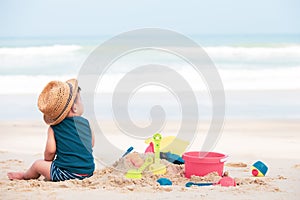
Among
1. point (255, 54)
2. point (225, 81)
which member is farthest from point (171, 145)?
point (255, 54)

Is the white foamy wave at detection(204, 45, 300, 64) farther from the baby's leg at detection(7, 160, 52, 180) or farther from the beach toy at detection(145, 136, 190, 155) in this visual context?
the baby's leg at detection(7, 160, 52, 180)

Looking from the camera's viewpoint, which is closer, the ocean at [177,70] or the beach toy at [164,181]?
the beach toy at [164,181]

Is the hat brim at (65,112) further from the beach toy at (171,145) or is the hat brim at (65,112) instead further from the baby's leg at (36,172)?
the beach toy at (171,145)

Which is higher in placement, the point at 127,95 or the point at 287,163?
the point at 127,95

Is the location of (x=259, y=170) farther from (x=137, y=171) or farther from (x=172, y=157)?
(x=137, y=171)

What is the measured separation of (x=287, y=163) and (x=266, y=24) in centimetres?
1317

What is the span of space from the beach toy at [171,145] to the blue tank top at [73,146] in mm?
521

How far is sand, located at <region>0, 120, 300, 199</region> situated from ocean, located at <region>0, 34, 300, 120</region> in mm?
825

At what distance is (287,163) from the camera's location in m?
3.89

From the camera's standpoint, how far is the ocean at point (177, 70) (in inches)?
249

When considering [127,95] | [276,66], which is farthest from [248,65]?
[127,95]

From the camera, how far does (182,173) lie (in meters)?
3.38

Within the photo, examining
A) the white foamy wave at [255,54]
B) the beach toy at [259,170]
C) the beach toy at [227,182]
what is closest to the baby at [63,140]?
the beach toy at [227,182]

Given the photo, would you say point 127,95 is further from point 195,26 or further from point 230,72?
point 195,26
